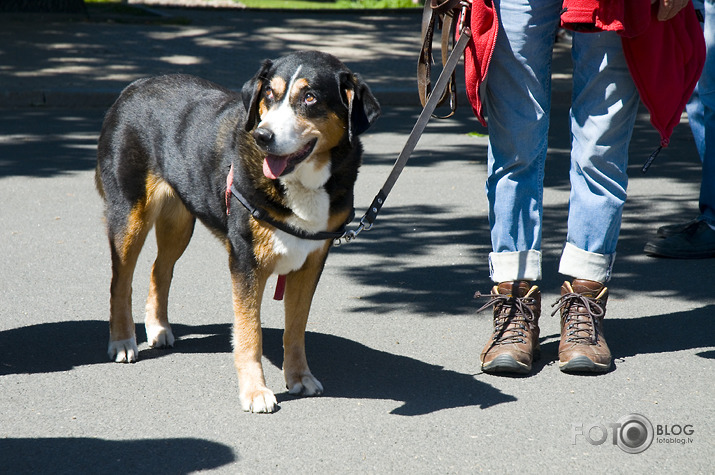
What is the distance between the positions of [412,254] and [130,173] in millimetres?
2244

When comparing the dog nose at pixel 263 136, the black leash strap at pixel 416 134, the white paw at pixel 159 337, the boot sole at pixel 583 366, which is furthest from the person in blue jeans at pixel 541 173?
the white paw at pixel 159 337

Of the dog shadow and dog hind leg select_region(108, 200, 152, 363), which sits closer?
the dog shadow

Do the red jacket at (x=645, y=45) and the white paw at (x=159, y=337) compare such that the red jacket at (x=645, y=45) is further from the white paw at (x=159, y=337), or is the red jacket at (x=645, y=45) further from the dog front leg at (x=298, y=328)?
the white paw at (x=159, y=337)

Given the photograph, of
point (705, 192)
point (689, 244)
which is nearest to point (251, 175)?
point (689, 244)

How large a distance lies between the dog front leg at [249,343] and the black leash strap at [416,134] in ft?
1.46

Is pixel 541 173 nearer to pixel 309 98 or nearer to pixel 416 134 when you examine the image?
pixel 416 134

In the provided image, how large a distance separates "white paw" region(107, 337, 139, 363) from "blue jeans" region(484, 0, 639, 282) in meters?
1.68

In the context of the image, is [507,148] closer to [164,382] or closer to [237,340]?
[237,340]

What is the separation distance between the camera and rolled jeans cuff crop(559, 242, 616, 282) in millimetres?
3797

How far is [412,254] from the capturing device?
552 cm

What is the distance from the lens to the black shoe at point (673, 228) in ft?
18.0

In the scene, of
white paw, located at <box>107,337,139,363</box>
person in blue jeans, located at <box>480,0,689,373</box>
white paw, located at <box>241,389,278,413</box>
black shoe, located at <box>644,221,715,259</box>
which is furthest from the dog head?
black shoe, located at <box>644,221,715,259</box>

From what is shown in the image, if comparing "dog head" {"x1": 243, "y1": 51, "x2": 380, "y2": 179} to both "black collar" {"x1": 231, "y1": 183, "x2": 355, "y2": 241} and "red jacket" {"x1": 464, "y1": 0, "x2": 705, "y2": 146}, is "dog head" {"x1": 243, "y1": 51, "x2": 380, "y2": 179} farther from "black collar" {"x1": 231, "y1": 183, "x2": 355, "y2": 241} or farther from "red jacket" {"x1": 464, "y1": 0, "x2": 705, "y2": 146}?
"red jacket" {"x1": 464, "y1": 0, "x2": 705, "y2": 146}

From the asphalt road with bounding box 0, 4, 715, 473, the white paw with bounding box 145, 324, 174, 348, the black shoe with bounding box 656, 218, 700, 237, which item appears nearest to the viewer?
the asphalt road with bounding box 0, 4, 715, 473
